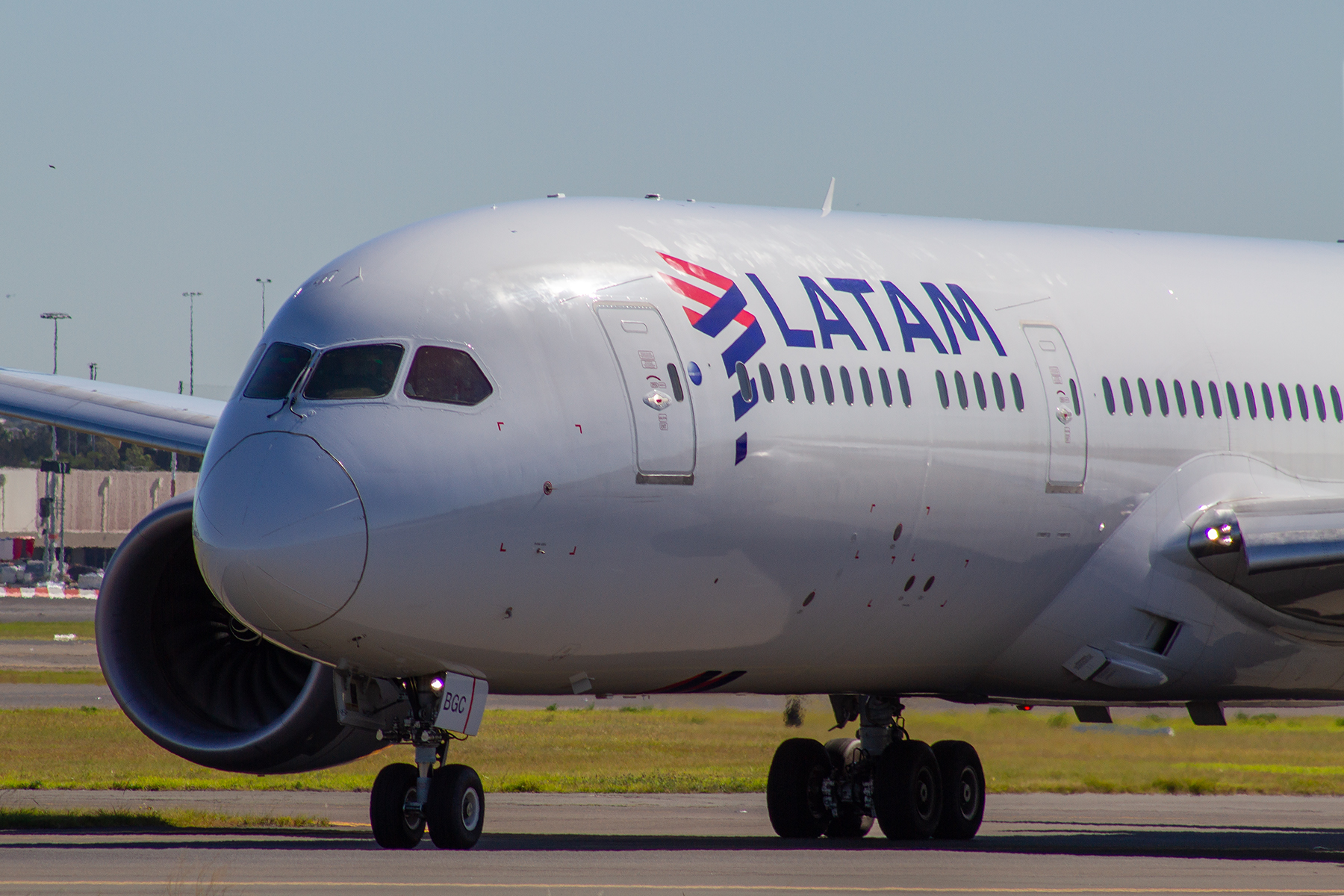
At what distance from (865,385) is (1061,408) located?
1.96m

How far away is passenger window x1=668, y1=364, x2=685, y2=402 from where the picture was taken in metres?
13.7

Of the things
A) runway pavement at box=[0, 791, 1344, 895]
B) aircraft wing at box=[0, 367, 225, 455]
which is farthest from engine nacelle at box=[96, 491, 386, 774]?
aircraft wing at box=[0, 367, 225, 455]

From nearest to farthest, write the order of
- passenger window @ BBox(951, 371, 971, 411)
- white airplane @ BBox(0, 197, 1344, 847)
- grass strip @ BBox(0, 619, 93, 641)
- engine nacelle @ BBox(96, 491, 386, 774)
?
white airplane @ BBox(0, 197, 1344, 847), passenger window @ BBox(951, 371, 971, 411), engine nacelle @ BBox(96, 491, 386, 774), grass strip @ BBox(0, 619, 93, 641)

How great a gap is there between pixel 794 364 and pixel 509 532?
2887 millimetres

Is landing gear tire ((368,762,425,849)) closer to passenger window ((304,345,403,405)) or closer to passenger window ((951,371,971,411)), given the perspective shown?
passenger window ((304,345,403,405))

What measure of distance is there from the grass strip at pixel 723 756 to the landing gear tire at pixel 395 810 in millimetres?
6535

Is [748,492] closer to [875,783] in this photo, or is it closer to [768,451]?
[768,451]


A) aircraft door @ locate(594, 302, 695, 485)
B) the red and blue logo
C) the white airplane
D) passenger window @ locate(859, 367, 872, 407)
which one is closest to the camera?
the white airplane

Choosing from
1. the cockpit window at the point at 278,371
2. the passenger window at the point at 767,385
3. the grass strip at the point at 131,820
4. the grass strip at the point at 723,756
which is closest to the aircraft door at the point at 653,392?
the passenger window at the point at 767,385

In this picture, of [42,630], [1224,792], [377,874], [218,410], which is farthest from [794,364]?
[42,630]

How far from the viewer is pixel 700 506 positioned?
13.8m

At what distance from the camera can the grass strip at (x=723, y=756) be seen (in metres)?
22.2

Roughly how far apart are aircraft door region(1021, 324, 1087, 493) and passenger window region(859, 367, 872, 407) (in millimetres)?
1760

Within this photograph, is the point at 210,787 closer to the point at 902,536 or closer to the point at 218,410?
the point at 218,410
